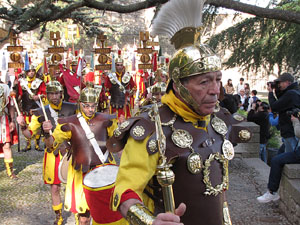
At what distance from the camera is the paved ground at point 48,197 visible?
217 inches

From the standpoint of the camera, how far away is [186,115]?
7.20 feet

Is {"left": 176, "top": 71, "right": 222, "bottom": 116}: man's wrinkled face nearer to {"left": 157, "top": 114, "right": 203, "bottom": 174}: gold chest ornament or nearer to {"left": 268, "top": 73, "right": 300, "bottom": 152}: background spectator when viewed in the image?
{"left": 157, "top": 114, "right": 203, "bottom": 174}: gold chest ornament

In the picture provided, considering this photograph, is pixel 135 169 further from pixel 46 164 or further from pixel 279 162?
pixel 279 162

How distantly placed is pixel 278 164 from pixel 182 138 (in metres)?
3.75

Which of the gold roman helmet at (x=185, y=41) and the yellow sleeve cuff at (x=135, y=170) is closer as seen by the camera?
the yellow sleeve cuff at (x=135, y=170)

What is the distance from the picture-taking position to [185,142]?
6.81ft

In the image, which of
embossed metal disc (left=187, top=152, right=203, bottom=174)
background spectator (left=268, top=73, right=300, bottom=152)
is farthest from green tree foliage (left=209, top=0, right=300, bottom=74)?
embossed metal disc (left=187, top=152, right=203, bottom=174)

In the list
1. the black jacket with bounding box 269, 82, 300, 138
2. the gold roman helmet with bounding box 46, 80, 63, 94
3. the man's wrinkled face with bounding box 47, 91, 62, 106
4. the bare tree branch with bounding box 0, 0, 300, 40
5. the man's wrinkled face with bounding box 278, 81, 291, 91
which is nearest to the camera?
the bare tree branch with bounding box 0, 0, 300, 40

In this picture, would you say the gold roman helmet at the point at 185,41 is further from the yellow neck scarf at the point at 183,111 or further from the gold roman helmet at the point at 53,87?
the gold roman helmet at the point at 53,87

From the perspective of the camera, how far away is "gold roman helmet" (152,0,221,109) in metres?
2.12

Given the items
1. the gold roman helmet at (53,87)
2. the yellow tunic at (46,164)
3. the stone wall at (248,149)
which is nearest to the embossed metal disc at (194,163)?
the yellow tunic at (46,164)

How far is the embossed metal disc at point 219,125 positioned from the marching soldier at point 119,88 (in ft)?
28.2

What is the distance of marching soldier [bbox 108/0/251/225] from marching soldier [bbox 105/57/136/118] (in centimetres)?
867

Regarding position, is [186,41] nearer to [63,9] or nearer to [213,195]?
[213,195]
